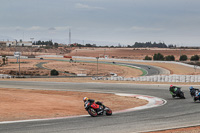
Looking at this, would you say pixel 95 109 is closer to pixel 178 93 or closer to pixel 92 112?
pixel 92 112

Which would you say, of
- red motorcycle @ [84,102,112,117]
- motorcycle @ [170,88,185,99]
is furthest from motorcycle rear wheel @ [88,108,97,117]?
motorcycle @ [170,88,185,99]

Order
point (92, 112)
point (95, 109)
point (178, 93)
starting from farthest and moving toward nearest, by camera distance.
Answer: point (178, 93) < point (95, 109) < point (92, 112)

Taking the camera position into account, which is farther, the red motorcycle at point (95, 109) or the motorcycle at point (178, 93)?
the motorcycle at point (178, 93)

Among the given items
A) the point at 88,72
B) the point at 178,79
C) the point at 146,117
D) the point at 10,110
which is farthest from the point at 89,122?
the point at 88,72

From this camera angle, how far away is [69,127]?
45.8 ft

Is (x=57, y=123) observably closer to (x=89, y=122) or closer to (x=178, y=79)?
(x=89, y=122)

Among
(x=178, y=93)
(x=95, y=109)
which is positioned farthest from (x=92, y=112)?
(x=178, y=93)

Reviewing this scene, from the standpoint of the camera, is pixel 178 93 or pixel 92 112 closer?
pixel 92 112

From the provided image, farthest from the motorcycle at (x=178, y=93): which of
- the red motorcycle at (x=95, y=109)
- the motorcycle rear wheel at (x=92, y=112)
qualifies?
the motorcycle rear wheel at (x=92, y=112)

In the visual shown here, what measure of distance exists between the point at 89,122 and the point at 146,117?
3301 millimetres

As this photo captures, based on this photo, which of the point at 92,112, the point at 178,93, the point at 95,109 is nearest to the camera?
the point at 92,112

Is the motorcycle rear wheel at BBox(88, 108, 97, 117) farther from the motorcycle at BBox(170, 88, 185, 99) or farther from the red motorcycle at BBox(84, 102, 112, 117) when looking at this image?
the motorcycle at BBox(170, 88, 185, 99)

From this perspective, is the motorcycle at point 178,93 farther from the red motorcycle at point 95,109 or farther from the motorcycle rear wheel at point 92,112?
the motorcycle rear wheel at point 92,112

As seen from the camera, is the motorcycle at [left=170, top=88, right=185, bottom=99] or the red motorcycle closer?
the red motorcycle
